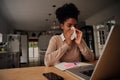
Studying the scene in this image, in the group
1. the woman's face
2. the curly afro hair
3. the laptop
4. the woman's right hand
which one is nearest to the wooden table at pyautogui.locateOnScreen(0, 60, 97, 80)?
the laptop

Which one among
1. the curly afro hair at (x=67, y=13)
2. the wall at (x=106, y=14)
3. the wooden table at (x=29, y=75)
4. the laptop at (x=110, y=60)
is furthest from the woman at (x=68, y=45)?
the wall at (x=106, y=14)

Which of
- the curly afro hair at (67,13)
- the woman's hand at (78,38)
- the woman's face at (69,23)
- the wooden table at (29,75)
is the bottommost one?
the wooden table at (29,75)

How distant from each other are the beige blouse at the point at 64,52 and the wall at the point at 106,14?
4030 millimetres

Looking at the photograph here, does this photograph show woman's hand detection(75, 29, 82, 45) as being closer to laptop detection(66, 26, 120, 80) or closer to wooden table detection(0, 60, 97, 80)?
wooden table detection(0, 60, 97, 80)

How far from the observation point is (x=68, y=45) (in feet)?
4.13

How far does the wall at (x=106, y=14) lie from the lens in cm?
504

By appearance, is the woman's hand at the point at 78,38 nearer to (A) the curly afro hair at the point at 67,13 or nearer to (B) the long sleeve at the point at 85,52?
(B) the long sleeve at the point at 85,52

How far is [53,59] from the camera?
1197 millimetres

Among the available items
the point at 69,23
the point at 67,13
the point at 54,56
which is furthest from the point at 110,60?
the point at 67,13

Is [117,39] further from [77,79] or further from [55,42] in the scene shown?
[55,42]

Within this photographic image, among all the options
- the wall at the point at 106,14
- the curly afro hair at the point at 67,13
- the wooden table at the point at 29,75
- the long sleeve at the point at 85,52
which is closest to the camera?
the wooden table at the point at 29,75

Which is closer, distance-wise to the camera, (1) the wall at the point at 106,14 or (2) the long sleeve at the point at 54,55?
(2) the long sleeve at the point at 54,55

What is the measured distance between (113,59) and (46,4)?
16.1 feet

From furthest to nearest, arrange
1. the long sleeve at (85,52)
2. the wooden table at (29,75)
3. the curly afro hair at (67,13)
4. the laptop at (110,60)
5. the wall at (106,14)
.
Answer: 1. the wall at (106,14)
2. the curly afro hair at (67,13)
3. the long sleeve at (85,52)
4. the wooden table at (29,75)
5. the laptop at (110,60)
